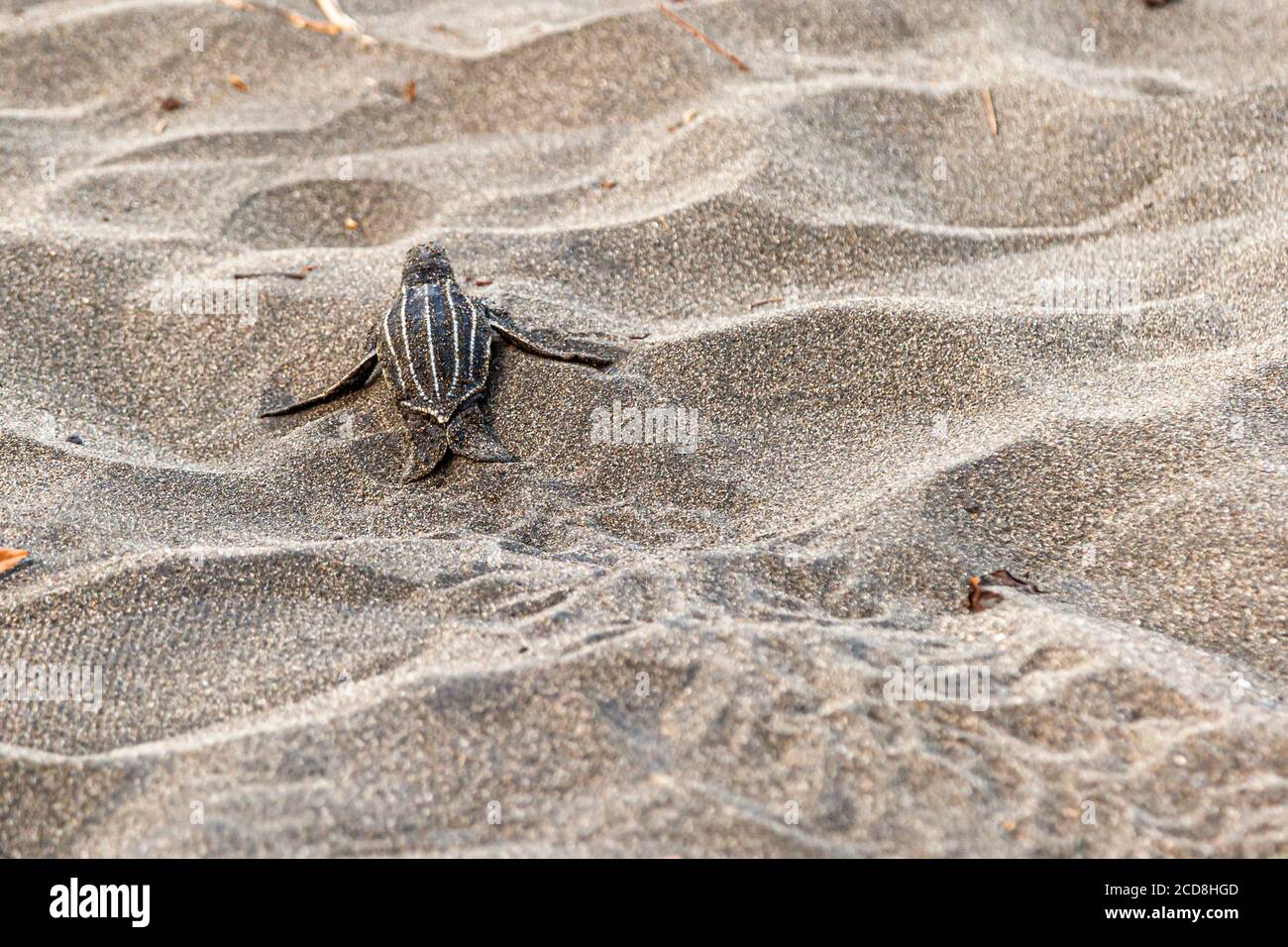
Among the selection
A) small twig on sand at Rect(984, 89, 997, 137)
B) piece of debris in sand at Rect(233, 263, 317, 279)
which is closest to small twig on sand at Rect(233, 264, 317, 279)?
piece of debris in sand at Rect(233, 263, 317, 279)

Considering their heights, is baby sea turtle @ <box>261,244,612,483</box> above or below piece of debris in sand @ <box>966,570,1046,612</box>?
above

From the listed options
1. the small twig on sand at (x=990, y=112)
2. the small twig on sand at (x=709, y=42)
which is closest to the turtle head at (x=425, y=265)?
the small twig on sand at (x=709, y=42)

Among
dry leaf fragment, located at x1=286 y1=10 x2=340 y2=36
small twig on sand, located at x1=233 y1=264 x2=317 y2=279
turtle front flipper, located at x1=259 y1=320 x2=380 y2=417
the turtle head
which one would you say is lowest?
turtle front flipper, located at x1=259 y1=320 x2=380 y2=417

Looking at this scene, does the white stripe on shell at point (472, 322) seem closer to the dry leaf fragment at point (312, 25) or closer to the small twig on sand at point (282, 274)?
the small twig on sand at point (282, 274)

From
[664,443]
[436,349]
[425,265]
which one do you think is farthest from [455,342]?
[664,443]

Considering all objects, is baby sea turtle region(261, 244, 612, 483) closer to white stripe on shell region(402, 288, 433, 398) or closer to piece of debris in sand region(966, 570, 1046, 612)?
white stripe on shell region(402, 288, 433, 398)

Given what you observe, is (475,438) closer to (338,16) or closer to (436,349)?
(436,349)
